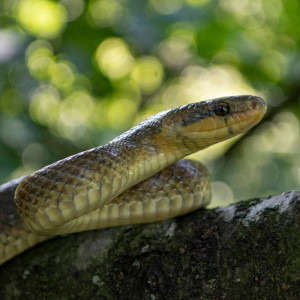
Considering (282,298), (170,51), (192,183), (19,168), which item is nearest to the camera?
(282,298)

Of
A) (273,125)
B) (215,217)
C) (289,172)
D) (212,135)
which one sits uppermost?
(212,135)

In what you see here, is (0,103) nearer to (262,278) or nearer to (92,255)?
(92,255)

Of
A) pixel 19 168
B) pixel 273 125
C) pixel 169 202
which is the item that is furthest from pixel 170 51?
pixel 169 202

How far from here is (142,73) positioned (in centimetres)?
650

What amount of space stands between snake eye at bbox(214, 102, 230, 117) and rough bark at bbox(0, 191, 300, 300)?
772 mm

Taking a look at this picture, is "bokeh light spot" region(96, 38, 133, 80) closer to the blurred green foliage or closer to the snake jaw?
the blurred green foliage

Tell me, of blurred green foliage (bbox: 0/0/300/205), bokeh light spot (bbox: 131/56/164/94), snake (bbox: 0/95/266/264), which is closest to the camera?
snake (bbox: 0/95/266/264)

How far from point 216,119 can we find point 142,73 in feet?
12.4

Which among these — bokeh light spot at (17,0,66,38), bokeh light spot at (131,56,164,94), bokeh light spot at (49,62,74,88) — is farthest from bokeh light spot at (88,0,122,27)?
bokeh light spot at (131,56,164,94)

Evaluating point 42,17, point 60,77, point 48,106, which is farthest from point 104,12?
point 48,106

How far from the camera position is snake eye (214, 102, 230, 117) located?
9.56 ft

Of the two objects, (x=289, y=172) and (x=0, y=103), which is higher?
(x=0, y=103)

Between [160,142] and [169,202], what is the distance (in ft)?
1.50

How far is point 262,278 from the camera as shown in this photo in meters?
1.91
